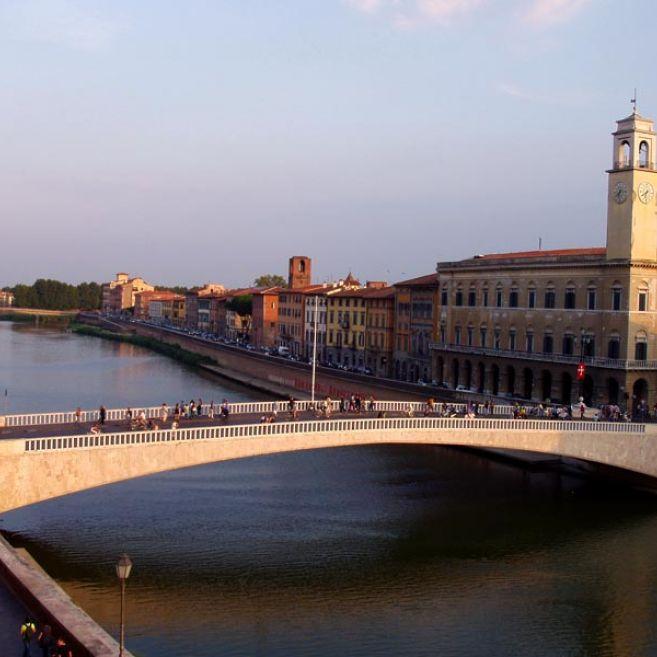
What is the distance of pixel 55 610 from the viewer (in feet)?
56.6

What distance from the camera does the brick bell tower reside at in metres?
113

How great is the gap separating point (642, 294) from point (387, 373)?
94.5 feet

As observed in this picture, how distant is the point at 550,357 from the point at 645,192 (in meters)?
10.4

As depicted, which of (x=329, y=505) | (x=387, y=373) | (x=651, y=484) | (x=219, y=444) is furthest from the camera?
(x=387, y=373)

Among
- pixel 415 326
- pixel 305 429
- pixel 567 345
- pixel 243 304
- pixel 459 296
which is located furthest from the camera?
pixel 243 304

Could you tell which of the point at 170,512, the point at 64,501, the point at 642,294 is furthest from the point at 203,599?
the point at 642,294

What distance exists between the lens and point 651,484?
125 feet

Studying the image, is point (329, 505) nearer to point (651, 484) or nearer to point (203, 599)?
point (203, 599)

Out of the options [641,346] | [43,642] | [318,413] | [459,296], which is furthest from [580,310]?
[43,642]

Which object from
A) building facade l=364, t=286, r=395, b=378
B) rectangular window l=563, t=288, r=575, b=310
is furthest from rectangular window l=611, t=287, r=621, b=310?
building facade l=364, t=286, r=395, b=378

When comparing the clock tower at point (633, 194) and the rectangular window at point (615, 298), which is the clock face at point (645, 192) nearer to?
the clock tower at point (633, 194)

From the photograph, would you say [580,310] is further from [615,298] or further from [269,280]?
[269,280]

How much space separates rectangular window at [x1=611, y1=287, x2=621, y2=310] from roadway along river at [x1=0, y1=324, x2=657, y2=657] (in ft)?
41.6

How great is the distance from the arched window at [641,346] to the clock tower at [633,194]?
3921 mm
